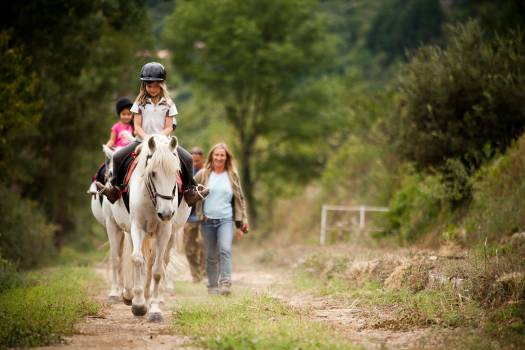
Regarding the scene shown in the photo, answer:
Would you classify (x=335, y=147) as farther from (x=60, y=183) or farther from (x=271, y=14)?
(x=60, y=183)

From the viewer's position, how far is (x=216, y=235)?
13.7 meters

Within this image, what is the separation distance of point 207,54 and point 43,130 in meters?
15.1

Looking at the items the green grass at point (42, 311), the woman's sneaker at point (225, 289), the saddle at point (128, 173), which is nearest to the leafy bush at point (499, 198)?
the woman's sneaker at point (225, 289)

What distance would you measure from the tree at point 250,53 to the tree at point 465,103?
19.1 metres

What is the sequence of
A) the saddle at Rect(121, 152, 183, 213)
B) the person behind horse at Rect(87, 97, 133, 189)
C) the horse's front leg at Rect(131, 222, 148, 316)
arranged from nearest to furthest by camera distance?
the horse's front leg at Rect(131, 222, 148, 316) < the saddle at Rect(121, 152, 183, 213) < the person behind horse at Rect(87, 97, 133, 189)

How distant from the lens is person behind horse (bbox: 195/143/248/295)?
1336 cm

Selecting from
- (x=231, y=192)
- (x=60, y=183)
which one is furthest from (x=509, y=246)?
(x=60, y=183)

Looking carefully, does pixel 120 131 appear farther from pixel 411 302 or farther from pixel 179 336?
pixel 411 302

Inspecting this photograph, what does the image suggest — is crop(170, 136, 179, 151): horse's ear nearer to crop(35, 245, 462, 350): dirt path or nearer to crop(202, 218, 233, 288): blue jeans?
crop(35, 245, 462, 350): dirt path

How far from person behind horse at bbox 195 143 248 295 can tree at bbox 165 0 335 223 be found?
23867mm

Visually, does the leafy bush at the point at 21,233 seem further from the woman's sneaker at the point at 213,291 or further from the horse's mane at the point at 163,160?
the horse's mane at the point at 163,160

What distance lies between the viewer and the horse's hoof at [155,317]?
31.1 feet

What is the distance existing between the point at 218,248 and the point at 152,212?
380cm

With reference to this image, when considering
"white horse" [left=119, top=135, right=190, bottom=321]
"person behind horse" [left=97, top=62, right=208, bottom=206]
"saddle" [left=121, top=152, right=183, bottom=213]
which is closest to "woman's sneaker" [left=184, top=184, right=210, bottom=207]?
"saddle" [left=121, top=152, right=183, bottom=213]
